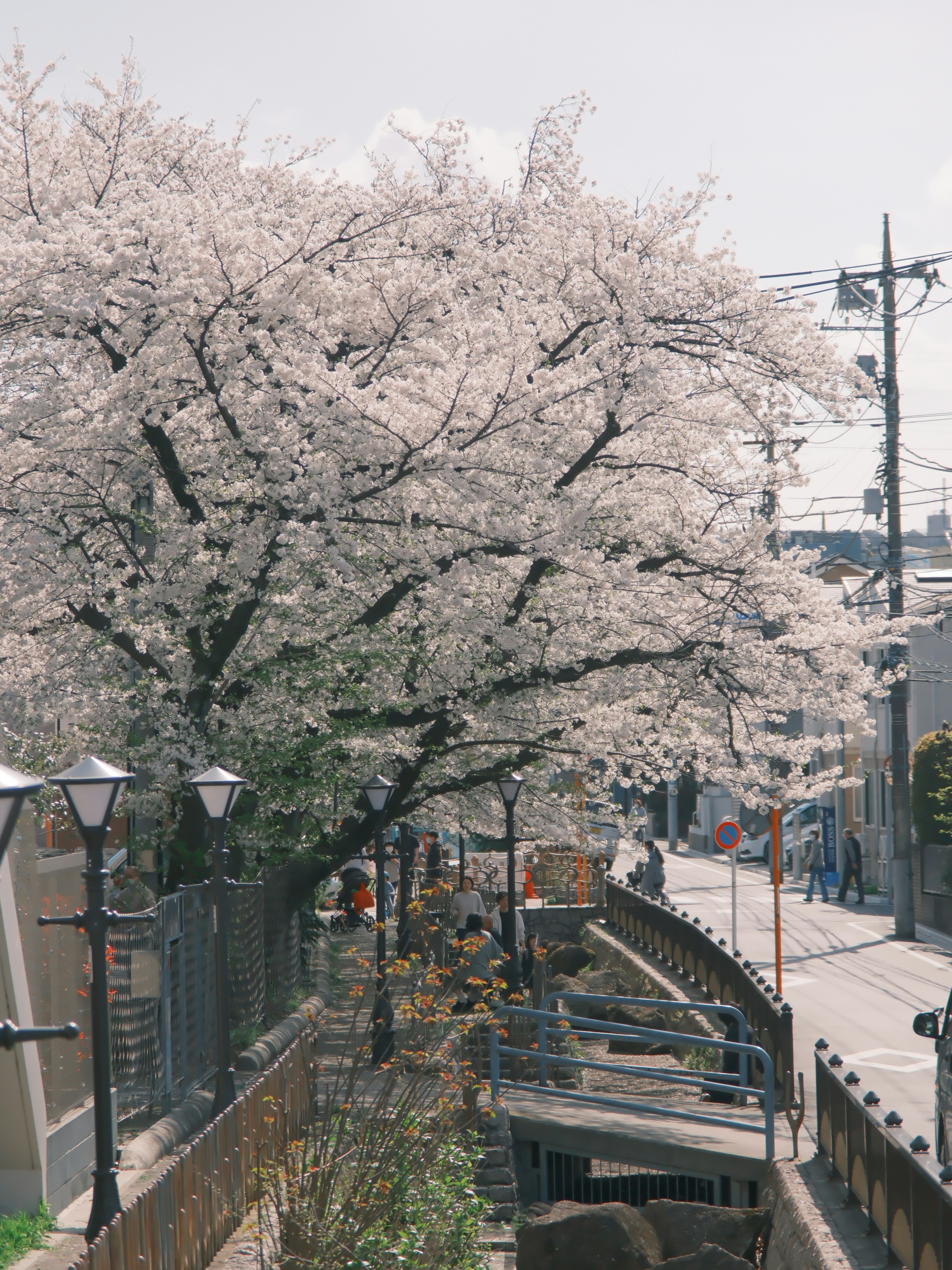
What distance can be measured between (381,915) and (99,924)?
26.2 ft

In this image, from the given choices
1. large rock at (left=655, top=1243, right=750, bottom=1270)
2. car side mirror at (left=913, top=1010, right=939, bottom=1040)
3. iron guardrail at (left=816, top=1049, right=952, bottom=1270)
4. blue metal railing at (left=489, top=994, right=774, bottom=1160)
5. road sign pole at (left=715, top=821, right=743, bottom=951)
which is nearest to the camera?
iron guardrail at (left=816, top=1049, right=952, bottom=1270)

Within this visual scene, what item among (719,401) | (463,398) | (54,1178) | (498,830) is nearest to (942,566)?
(498,830)

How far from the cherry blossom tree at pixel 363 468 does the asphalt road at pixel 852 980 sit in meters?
3.90

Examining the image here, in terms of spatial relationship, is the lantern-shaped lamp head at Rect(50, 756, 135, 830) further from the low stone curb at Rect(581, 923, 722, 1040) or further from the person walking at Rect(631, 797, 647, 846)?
the person walking at Rect(631, 797, 647, 846)

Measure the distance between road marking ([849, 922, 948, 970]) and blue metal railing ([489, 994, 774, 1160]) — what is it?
11172 millimetres

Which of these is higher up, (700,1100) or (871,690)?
(871,690)

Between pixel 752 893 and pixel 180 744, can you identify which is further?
pixel 752 893

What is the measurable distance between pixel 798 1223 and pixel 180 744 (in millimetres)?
7842

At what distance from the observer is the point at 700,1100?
46.0 feet

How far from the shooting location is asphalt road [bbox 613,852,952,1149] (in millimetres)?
15008

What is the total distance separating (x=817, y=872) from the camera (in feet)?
115

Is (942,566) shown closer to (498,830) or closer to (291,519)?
(498,830)

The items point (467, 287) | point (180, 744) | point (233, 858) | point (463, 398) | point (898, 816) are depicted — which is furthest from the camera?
point (898, 816)

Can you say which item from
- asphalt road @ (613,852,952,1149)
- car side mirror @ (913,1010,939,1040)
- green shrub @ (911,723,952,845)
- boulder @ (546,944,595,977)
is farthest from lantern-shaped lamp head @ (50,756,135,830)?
green shrub @ (911,723,952,845)
